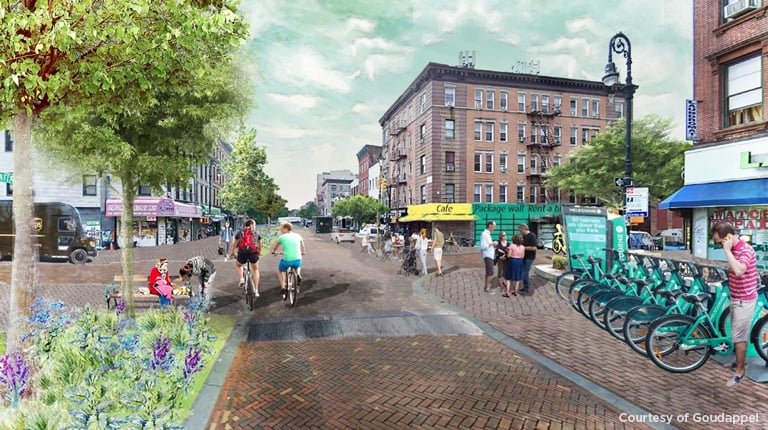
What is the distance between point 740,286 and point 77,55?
27.0 ft

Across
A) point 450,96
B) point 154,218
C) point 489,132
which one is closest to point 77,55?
point 154,218

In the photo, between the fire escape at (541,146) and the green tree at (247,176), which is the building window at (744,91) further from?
the green tree at (247,176)

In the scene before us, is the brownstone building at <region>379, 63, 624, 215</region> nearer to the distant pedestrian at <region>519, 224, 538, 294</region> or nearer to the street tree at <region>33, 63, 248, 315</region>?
the distant pedestrian at <region>519, 224, 538, 294</region>

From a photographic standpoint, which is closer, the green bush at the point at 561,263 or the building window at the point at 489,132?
the green bush at the point at 561,263

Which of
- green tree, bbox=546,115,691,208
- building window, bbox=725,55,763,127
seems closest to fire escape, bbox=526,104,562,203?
green tree, bbox=546,115,691,208

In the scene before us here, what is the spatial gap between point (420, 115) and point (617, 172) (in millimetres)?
17865

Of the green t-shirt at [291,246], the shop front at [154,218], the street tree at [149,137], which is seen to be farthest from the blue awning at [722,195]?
the shop front at [154,218]

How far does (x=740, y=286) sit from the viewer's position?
4.79 m

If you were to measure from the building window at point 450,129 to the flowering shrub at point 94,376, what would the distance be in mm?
32238

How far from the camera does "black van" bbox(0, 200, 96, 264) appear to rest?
18.0m

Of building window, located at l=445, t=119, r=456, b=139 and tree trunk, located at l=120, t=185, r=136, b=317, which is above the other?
building window, located at l=445, t=119, r=456, b=139

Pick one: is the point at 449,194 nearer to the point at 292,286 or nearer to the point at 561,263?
the point at 561,263

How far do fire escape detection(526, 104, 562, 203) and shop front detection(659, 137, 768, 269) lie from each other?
2325 centimetres

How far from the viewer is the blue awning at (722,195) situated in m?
11.2
